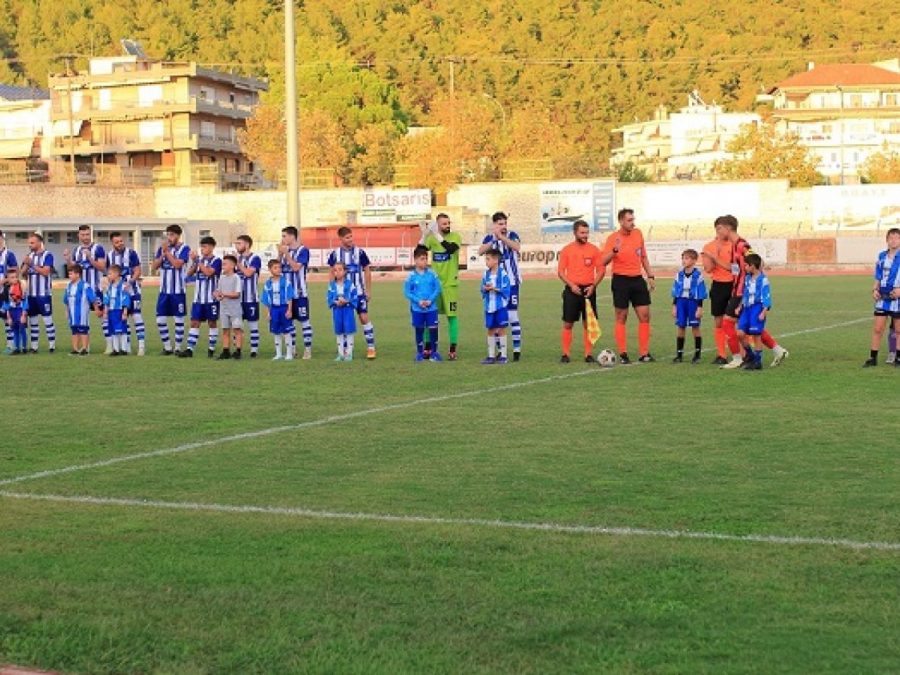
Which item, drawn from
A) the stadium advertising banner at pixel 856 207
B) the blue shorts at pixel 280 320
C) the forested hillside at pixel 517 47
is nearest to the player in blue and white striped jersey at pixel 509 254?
the blue shorts at pixel 280 320

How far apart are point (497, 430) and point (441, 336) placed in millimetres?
12975

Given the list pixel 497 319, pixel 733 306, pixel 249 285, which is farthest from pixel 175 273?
pixel 733 306

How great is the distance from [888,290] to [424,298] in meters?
6.03

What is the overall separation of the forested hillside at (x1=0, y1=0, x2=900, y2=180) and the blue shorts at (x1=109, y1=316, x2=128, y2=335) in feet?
292

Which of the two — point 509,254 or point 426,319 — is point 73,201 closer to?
point 426,319

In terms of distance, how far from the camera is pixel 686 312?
65.4 feet

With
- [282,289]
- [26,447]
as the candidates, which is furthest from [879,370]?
[26,447]

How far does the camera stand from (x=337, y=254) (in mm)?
20656

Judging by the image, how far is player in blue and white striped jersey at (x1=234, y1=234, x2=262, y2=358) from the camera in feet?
69.8

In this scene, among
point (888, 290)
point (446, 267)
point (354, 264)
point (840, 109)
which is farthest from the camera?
point (840, 109)

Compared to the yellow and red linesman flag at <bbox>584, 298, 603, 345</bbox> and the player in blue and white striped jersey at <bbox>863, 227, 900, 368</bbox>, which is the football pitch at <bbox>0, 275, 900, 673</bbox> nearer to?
the player in blue and white striped jersey at <bbox>863, 227, 900, 368</bbox>

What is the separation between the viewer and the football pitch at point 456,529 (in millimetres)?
5867

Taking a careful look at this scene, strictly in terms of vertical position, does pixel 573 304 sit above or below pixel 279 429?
above

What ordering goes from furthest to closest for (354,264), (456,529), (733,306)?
1. (354,264)
2. (733,306)
3. (456,529)
